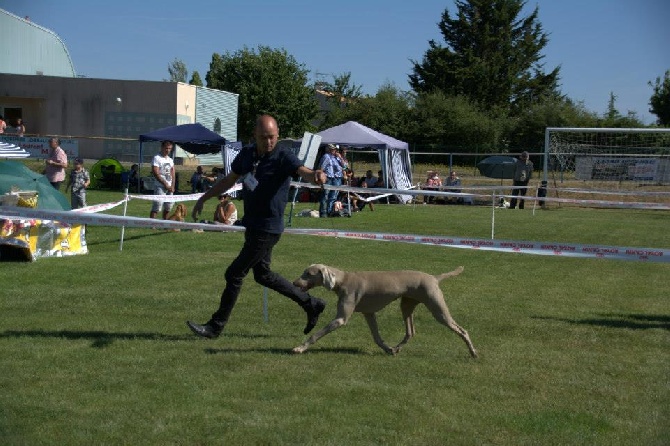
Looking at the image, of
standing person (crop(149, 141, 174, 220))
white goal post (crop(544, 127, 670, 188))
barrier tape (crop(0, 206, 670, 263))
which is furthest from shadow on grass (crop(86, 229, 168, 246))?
white goal post (crop(544, 127, 670, 188))

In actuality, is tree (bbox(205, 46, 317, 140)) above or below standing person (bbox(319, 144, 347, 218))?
above

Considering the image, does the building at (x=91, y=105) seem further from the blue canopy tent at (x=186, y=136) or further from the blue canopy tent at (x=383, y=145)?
the blue canopy tent at (x=383, y=145)

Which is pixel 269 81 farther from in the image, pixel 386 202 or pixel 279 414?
pixel 279 414

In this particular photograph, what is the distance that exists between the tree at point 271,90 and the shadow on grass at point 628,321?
54.6 m

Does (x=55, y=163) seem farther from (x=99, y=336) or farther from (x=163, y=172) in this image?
(x=99, y=336)

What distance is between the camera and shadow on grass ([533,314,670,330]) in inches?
324

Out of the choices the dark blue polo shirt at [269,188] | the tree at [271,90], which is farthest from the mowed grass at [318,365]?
the tree at [271,90]

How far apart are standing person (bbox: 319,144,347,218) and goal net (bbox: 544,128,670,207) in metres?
9.67

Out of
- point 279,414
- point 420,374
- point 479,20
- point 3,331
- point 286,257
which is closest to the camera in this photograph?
point 279,414

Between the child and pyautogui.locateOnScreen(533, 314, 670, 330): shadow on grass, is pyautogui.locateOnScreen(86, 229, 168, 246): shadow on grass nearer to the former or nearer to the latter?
the child

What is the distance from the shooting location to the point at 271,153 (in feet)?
22.0

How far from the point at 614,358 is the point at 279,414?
3200 millimetres

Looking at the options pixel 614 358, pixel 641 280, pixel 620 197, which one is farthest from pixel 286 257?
pixel 620 197

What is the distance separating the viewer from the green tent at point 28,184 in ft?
41.5
